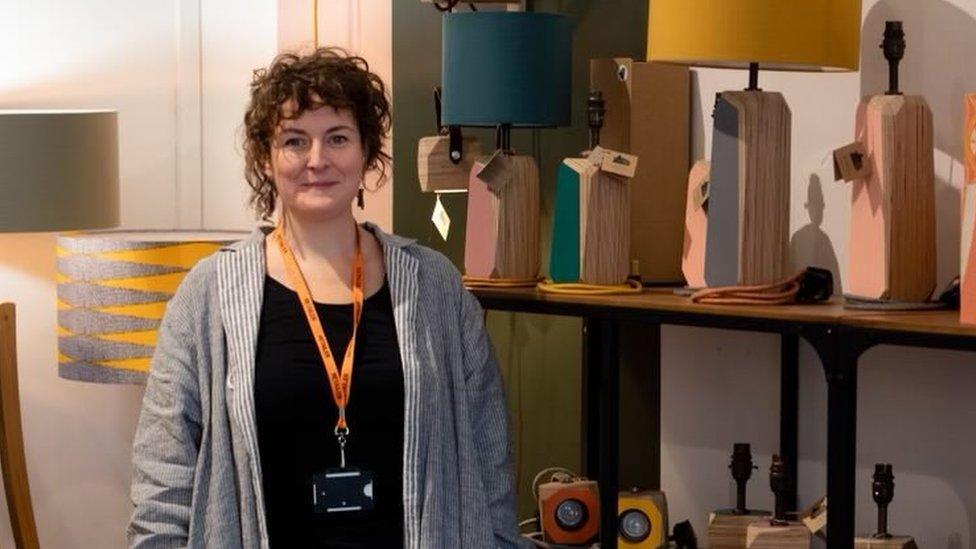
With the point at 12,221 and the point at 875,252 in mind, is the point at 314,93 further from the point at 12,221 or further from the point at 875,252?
the point at 12,221

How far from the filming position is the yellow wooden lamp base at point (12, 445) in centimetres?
417

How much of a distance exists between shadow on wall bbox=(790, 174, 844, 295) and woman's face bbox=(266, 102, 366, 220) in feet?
3.19

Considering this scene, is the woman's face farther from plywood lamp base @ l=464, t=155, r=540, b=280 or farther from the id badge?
plywood lamp base @ l=464, t=155, r=540, b=280

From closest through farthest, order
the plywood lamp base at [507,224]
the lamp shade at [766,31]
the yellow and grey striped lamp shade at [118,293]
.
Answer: the lamp shade at [766,31]
the plywood lamp base at [507,224]
the yellow and grey striped lamp shade at [118,293]

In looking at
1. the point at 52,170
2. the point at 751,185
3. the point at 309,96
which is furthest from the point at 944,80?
the point at 52,170

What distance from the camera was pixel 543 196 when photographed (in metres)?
3.82

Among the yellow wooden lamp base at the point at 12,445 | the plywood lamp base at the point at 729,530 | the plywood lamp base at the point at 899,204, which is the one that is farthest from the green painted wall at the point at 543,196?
the yellow wooden lamp base at the point at 12,445

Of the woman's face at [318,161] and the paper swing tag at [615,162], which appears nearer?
the woman's face at [318,161]

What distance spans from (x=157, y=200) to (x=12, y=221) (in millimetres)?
816

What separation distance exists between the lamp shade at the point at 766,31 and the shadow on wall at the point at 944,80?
0.74 ft

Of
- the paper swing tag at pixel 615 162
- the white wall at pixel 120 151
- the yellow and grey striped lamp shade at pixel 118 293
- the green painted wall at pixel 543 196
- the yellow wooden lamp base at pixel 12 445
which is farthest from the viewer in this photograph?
the white wall at pixel 120 151

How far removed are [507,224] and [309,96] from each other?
73 centimetres

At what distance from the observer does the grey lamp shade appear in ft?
13.1

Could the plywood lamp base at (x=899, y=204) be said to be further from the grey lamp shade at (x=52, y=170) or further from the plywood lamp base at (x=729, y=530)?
the grey lamp shade at (x=52, y=170)
